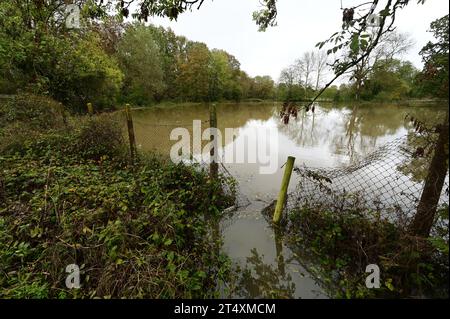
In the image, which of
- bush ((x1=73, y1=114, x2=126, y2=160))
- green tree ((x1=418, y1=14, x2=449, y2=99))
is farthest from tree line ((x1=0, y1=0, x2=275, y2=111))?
green tree ((x1=418, y1=14, x2=449, y2=99))

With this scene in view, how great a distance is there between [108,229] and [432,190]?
130 inches

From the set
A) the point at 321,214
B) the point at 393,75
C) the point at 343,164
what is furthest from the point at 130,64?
the point at 393,75

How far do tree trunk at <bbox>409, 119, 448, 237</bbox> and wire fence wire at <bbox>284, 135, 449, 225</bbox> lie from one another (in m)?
0.17

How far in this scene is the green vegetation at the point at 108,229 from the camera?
2.05 metres

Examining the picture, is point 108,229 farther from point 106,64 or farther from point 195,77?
point 195,77

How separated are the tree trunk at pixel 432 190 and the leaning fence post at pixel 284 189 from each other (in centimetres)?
140

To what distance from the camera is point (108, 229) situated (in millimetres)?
2398

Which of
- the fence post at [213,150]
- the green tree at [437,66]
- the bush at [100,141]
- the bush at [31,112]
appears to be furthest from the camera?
the bush at [31,112]

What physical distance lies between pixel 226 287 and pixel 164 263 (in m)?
0.70

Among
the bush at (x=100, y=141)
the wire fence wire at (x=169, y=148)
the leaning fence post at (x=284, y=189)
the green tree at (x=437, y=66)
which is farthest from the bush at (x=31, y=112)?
the green tree at (x=437, y=66)

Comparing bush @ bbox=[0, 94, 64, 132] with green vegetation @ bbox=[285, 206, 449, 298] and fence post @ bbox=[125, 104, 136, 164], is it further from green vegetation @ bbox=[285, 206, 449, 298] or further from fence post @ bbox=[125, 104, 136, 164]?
green vegetation @ bbox=[285, 206, 449, 298]

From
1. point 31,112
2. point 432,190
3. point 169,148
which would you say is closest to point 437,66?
point 432,190

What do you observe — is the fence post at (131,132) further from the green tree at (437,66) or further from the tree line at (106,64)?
the green tree at (437,66)

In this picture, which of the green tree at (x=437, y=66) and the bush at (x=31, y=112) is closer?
the green tree at (x=437, y=66)
